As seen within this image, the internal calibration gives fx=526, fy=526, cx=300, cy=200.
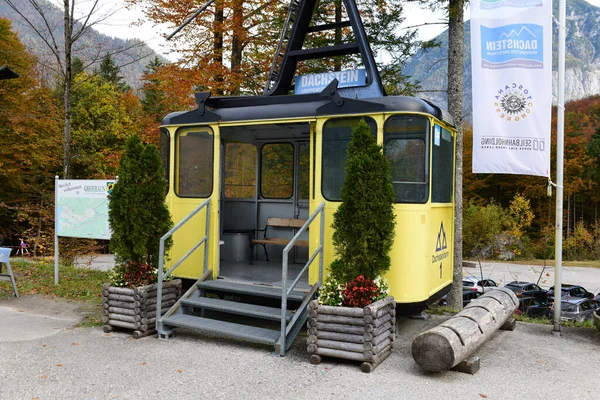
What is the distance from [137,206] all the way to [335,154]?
2383 mm

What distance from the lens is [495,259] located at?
109 ft

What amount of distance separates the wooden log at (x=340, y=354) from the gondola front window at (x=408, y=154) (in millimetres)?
1689

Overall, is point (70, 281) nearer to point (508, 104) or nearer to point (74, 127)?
point (508, 104)

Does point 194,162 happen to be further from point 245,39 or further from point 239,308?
point 245,39

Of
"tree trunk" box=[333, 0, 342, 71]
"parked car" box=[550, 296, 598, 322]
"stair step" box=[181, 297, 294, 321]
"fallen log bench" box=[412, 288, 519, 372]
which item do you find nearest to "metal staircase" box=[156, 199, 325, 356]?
"stair step" box=[181, 297, 294, 321]

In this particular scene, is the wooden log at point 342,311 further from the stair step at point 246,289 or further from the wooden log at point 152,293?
the wooden log at point 152,293

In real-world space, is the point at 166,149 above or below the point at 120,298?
above

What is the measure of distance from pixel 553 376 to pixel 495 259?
30142 millimetres

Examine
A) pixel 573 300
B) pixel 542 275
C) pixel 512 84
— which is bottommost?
pixel 542 275

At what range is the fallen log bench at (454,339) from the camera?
4.72 meters

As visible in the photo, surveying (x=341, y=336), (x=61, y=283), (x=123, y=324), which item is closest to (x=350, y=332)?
(x=341, y=336)

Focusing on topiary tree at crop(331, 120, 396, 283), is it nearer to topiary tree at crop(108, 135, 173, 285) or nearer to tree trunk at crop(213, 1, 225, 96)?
topiary tree at crop(108, 135, 173, 285)

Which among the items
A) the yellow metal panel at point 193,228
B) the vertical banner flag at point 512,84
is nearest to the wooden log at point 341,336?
the yellow metal panel at point 193,228

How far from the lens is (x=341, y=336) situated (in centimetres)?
514
